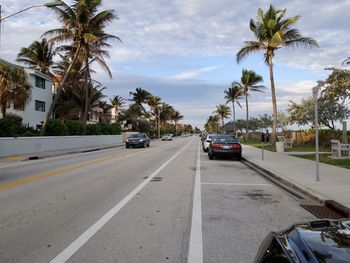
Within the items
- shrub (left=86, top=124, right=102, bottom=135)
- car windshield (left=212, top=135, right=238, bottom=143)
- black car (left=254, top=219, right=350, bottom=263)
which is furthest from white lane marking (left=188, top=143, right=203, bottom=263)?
shrub (left=86, top=124, right=102, bottom=135)

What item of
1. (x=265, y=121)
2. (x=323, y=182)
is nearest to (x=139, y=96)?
(x=265, y=121)

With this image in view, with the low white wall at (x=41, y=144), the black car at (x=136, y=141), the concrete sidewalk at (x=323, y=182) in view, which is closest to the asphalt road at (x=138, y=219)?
the concrete sidewalk at (x=323, y=182)

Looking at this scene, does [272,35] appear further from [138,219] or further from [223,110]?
[223,110]

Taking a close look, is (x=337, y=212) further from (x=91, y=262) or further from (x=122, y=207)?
(x=91, y=262)

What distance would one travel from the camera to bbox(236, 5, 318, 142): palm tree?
38.7 m

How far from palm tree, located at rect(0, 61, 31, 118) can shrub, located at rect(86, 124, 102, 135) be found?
11556mm

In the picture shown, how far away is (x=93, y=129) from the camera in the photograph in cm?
4994

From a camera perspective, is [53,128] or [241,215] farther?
[53,128]

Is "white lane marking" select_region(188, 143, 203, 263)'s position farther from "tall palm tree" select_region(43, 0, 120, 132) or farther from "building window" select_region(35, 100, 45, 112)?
"building window" select_region(35, 100, 45, 112)

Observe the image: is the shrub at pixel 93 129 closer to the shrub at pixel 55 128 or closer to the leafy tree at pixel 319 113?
the shrub at pixel 55 128

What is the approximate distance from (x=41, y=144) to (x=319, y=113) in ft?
87.2

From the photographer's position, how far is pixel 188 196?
37.0 feet

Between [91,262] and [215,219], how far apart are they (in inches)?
131

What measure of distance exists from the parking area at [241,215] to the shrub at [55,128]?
25522 millimetres
